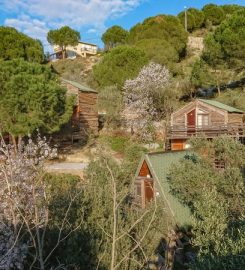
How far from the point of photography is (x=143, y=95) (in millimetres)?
41125

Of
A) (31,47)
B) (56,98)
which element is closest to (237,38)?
(56,98)

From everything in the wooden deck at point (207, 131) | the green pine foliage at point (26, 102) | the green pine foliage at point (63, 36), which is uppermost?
the green pine foliage at point (63, 36)

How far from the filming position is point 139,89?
40.8 m

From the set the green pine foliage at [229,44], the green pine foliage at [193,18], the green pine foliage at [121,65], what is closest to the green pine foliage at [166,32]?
the green pine foliage at [193,18]

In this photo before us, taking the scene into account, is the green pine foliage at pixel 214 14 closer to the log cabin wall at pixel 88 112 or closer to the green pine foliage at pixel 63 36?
the green pine foliage at pixel 63 36

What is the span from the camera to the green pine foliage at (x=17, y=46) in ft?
176

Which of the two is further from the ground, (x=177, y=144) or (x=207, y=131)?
(x=207, y=131)

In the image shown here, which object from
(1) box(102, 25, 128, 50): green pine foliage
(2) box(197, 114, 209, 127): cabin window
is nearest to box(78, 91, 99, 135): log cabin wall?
(2) box(197, 114, 209, 127): cabin window

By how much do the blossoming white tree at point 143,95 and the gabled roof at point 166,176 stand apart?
1819 cm

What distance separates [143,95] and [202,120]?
34.9 ft

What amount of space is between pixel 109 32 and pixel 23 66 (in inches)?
1847

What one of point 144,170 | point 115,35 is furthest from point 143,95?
point 115,35

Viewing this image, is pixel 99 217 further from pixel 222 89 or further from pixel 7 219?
pixel 222 89

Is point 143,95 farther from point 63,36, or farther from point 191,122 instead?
point 63,36
